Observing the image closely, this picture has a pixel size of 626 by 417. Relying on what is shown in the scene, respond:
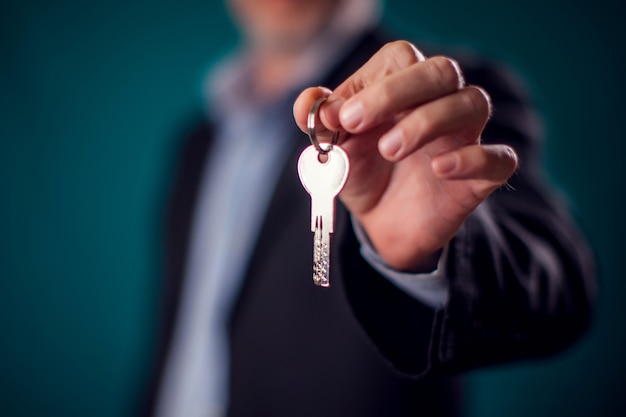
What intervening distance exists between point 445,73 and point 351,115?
8 cm

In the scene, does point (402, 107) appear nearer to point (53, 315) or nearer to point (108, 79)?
point (108, 79)

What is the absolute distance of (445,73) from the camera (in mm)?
359

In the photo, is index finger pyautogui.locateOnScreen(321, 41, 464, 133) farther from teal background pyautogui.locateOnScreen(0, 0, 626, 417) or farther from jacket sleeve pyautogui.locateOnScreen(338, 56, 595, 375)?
teal background pyautogui.locateOnScreen(0, 0, 626, 417)

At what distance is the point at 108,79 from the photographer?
1.81m

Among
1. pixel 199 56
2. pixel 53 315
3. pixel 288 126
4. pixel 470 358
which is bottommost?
pixel 470 358

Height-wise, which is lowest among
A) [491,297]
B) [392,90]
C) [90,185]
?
[491,297]

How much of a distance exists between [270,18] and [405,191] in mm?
874

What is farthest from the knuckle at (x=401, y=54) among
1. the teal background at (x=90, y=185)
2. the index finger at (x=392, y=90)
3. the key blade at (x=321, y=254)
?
the teal background at (x=90, y=185)

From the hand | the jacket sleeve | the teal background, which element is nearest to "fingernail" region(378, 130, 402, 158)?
the hand

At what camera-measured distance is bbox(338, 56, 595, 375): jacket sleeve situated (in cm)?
44

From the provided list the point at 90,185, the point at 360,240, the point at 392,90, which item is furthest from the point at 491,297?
the point at 90,185

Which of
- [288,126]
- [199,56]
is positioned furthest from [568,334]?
[199,56]

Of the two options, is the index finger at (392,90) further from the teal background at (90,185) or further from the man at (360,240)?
the teal background at (90,185)

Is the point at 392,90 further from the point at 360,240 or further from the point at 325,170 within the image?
the point at 360,240
